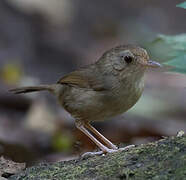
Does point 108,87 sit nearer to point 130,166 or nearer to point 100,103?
point 100,103

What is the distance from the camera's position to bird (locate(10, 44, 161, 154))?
5.14m

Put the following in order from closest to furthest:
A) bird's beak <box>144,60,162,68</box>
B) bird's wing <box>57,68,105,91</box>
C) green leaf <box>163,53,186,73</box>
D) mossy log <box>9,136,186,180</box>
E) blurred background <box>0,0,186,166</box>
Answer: mossy log <box>9,136,186,180</box>, green leaf <box>163,53,186,73</box>, bird's beak <box>144,60,162,68</box>, bird's wing <box>57,68,105,91</box>, blurred background <box>0,0,186,166</box>

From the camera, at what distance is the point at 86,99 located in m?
5.43

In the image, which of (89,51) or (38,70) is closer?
(38,70)

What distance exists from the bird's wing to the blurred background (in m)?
0.64

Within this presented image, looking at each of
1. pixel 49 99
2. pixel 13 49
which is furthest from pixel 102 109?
pixel 13 49

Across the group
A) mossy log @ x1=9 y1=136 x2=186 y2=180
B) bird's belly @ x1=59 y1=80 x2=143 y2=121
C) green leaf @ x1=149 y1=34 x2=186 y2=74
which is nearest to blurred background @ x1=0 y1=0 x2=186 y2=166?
bird's belly @ x1=59 y1=80 x2=143 y2=121

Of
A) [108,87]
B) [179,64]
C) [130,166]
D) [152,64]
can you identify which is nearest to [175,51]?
[179,64]

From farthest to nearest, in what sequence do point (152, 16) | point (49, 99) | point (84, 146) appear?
1. point (152, 16)
2. point (49, 99)
3. point (84, 146)

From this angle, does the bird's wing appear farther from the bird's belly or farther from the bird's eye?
the bird's eye

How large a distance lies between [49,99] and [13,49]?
2645mm

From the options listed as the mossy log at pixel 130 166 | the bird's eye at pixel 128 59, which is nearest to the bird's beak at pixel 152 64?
the bird's eye at pixel 128 59

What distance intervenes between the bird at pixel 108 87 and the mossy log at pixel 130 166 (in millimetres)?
633

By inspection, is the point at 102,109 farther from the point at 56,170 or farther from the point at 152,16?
the point at 152,16
